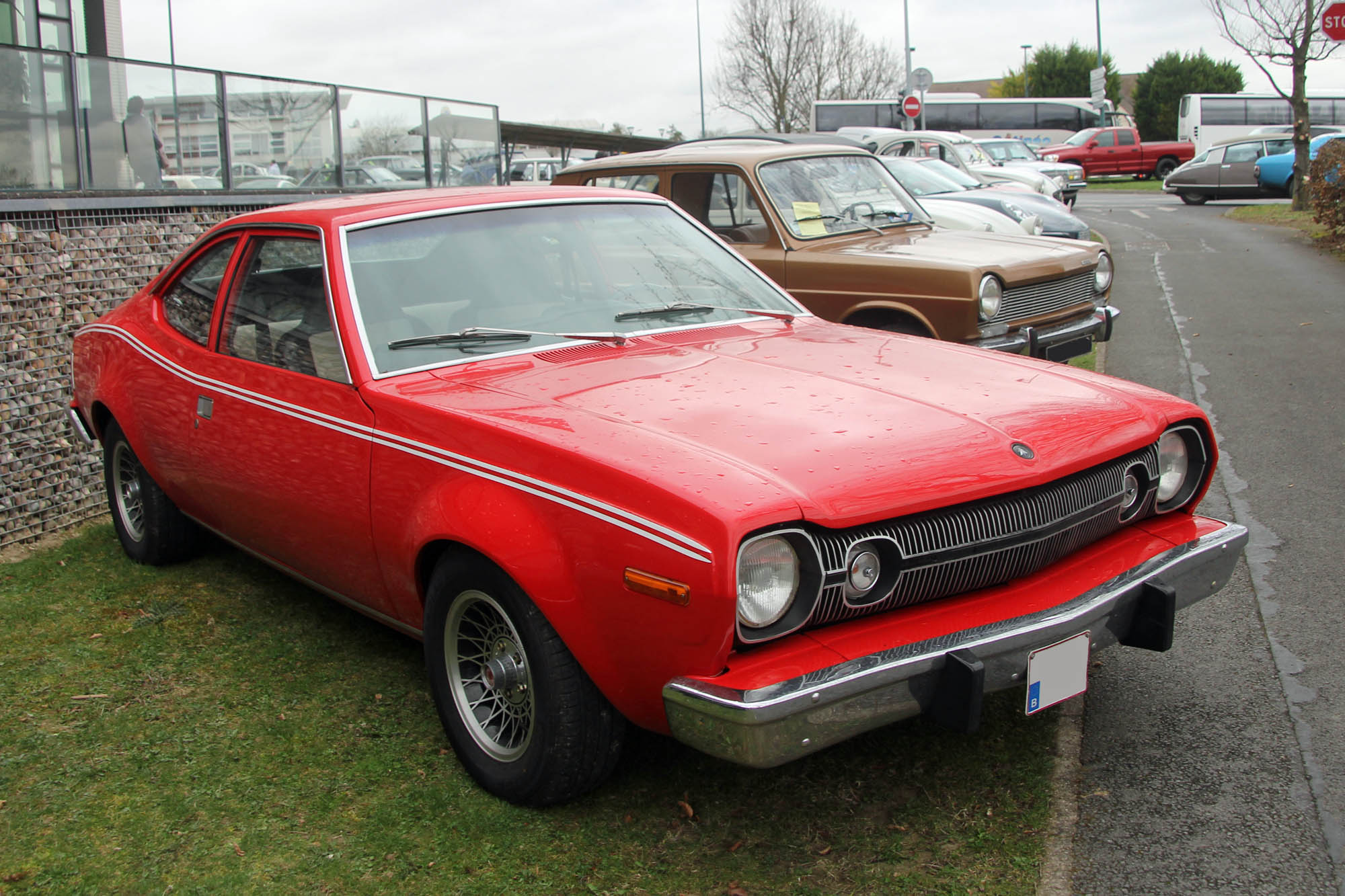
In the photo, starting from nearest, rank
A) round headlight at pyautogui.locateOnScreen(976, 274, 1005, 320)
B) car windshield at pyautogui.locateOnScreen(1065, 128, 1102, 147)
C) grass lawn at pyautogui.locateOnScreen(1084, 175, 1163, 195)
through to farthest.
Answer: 1. round headlight at pyautogui.locateOnScreen(976, 274, 1005, 320)
2. grass lawn at pyautogui.locateOnScreen(1084, 175, 1163, 195)
3. car windshield at pyautogui.locateOnScreen(1065, 128, 1102, 147)

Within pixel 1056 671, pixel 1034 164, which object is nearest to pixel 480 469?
pixel 1056 671

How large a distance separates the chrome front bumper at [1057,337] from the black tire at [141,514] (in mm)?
4264

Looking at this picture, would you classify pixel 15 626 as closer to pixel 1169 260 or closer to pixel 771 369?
pixel 771 369

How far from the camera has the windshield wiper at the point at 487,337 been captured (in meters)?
3.59

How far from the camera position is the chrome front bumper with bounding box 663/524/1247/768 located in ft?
8.12

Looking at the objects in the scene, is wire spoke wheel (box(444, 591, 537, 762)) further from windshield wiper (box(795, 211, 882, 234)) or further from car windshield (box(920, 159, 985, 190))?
car windshield (box(920, 159, 985, 190))

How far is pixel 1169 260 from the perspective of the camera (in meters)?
15.4

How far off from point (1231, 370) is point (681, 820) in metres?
6.75

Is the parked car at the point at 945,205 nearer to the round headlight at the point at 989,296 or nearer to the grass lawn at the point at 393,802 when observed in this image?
the round headlight at the point at 989,296

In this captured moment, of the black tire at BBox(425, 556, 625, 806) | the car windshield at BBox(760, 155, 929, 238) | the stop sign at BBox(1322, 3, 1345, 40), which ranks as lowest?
the black tire at BBox(425, 556, 625, 806)

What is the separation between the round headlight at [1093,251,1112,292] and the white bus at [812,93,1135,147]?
33.3 m

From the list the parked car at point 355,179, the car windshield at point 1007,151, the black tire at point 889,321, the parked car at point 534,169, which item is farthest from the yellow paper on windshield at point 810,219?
the parked car at point 534,169

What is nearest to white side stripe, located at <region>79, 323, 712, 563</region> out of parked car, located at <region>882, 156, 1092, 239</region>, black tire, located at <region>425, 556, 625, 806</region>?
black tire, located at <region>425, 556, 625, 806</region>

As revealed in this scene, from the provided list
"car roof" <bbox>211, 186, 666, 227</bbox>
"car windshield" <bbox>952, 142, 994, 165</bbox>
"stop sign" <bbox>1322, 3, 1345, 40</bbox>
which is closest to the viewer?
"car roof" <bbox>211, 186, 666, 227</bbox>
